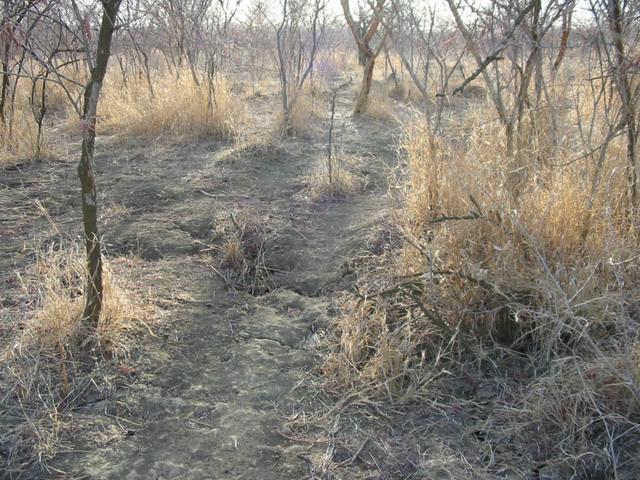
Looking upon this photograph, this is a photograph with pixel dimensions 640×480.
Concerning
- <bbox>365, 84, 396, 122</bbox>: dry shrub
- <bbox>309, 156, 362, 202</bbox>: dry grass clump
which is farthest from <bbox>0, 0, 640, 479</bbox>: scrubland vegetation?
<bbox>365, 84, 396, 122</bbox>: dry shrub

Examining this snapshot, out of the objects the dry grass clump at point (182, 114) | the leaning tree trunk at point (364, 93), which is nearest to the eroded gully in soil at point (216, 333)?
the dry grass clump at point (182, 114)

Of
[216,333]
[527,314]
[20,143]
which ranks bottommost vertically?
[216,333]

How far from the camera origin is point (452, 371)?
212 centimetres

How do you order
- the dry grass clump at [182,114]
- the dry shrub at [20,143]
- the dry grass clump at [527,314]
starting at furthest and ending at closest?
the dry grass clump at [182,114], the dry shrub at [20,143], the dry grass clump at [527,314]

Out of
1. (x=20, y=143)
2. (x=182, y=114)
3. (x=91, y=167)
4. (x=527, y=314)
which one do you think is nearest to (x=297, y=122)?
(x=182, y=114)

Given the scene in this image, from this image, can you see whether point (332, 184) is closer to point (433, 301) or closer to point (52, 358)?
point (433, 301)

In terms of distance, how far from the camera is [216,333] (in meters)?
2.44

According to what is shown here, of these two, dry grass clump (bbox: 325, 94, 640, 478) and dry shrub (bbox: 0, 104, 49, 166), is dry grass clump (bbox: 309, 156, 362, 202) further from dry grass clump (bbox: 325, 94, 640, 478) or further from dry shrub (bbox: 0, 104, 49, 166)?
dry shrub (bbox: 0, 104, 49, 166)

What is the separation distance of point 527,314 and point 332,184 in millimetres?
2082

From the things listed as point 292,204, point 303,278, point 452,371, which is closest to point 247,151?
point 292,204

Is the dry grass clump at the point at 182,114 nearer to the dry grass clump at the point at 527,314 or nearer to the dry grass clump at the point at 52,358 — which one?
the dry grass clump at the point at 52,358

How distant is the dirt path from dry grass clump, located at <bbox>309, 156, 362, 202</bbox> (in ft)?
0.24

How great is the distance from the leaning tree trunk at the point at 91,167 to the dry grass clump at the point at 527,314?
36.8 inches

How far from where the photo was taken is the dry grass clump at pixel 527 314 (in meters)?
1.78
